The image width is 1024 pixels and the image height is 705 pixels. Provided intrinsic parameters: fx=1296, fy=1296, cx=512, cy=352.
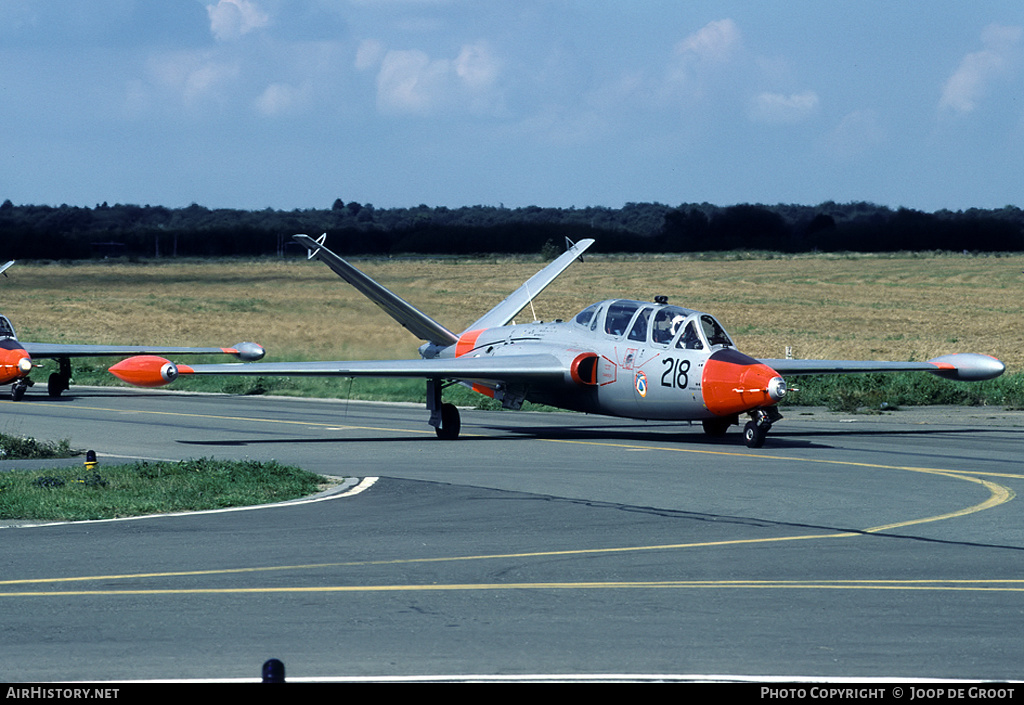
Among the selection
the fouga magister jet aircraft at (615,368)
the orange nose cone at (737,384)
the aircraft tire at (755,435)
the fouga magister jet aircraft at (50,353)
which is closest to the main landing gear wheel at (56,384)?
the fouga magister jet aircraft at (50,353)

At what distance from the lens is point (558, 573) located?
37.4 feet

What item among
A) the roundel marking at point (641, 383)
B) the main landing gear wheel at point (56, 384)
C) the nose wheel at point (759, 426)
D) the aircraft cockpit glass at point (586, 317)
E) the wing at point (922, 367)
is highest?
the aircraft cockpit glass at point (586, 317)

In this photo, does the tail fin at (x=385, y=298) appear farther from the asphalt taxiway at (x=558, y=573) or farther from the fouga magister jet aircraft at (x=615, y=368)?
the asphalt taxiway at (x=558, y=573)

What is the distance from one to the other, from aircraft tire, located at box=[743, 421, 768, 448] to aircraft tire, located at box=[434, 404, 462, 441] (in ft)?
19.2

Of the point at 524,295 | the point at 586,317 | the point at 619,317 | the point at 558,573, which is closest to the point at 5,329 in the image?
the point at 524,295

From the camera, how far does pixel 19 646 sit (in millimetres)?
8477

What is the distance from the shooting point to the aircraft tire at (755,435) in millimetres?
22766

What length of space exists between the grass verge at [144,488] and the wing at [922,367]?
36.0 feet

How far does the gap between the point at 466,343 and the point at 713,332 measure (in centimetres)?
712

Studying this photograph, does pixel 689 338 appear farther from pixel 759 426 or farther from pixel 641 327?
pixel 759 426

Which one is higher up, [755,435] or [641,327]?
[641,327]

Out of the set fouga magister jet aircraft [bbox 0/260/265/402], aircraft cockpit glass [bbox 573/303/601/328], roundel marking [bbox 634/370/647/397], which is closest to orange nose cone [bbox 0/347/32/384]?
fouga magister jet aircraft [bbox 0/260/265/402]

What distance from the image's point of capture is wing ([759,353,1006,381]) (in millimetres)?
25312

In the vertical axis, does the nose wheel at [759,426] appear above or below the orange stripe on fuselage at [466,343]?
below
